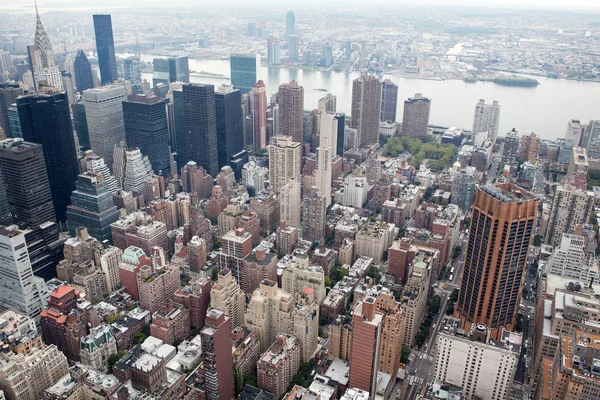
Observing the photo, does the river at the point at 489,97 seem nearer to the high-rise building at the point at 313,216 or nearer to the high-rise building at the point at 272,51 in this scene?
the high-rise building at the point at 272,51

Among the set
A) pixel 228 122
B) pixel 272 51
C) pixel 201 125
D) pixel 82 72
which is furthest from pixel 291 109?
pixel 272 51

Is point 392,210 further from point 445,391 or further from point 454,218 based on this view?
point 445,391

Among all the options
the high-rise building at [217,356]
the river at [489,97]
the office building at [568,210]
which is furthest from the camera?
the river at [489,97]

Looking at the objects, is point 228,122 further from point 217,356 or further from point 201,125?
point 217,356

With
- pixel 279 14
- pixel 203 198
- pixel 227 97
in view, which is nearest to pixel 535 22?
pixel 279 14

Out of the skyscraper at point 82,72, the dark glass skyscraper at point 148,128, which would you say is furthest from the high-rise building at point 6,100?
the skyscraper at point 82,72

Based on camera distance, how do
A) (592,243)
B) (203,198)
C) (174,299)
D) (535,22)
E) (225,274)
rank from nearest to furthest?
(225,274) < (174,299) < (592,243) < (203,198) < (535,22)
